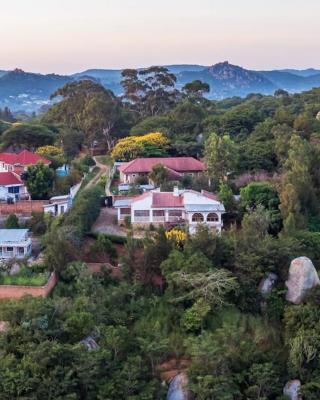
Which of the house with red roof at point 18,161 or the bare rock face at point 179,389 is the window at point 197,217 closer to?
the bare rock face at point 179,389

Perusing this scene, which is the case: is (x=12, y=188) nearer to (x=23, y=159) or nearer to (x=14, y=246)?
(x=23, y=159)

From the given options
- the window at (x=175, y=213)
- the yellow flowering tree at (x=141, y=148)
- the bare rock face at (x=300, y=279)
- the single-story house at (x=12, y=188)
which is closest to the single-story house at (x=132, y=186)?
the window at (x=175, y=213)

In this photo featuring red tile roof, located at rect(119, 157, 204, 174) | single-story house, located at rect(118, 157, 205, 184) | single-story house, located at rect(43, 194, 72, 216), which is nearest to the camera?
single-story house, located at rect(43, 194, 72, 216)

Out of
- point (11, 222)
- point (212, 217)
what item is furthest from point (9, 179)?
point (212, 217)

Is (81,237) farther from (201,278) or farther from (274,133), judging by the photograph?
(274,133)

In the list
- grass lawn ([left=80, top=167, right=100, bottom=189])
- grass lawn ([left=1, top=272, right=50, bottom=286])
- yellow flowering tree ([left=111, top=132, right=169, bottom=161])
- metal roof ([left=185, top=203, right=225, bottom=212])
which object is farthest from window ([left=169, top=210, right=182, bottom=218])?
yellow flowering tree ([left=111, top=132, right=169, bottom=161])

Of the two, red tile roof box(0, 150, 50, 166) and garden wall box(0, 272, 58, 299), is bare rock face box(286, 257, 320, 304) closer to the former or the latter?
garden wall box(0, 272, 58, 299)
